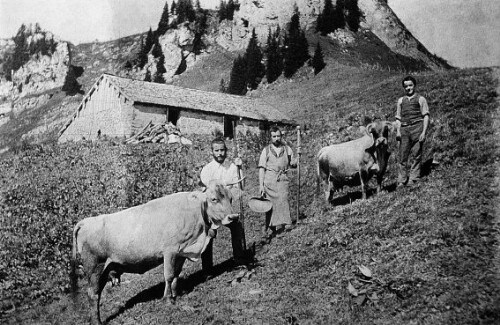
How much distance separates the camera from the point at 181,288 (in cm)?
789

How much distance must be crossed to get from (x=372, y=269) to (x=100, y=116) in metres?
31.2

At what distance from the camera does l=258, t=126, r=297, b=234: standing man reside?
31.7 feet

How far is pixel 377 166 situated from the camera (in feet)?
34.4

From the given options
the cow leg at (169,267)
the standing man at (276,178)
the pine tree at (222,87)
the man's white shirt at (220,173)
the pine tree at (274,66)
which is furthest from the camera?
the pine tree at (222,87)

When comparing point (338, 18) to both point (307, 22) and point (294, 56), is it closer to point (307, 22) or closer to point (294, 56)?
point (307, 22)

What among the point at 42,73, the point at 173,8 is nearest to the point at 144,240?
the point at 173,8

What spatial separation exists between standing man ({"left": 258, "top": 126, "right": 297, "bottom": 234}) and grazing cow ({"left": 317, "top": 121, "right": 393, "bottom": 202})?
5.69 ft

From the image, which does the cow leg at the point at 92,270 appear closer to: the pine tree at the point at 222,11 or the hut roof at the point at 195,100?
the hut roof at the point at 195,100

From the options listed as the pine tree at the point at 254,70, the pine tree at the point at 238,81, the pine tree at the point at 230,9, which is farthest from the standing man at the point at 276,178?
the pine tree at the point at 230,9

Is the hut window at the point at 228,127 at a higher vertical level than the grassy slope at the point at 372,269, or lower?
higher

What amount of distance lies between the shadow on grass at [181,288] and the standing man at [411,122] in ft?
14.7

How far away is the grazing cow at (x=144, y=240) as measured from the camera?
723 centimetres

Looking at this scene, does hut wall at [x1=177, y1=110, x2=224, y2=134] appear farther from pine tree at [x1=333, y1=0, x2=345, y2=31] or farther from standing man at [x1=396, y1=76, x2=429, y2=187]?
pine tree at [x1=333, y1=0, x2=345, y2=31]

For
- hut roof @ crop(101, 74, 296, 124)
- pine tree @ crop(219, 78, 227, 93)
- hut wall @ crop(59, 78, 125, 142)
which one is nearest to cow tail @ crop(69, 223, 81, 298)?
hut wall @ crop(59, 78, 125, 142)
